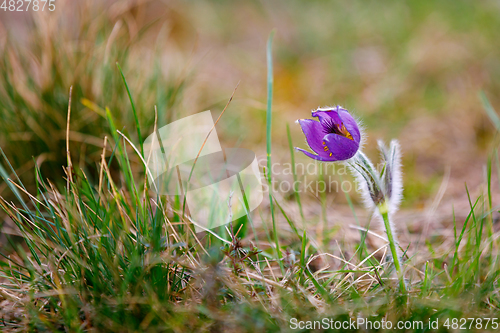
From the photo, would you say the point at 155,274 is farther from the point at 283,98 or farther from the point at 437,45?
the point at 437,45

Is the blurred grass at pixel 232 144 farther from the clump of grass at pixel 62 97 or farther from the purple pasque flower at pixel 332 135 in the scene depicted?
the purple pasque flower at pixel 332 135

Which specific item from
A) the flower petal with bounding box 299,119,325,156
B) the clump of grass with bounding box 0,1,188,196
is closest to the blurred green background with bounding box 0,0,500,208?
the clump of grass with bounding box 0,1,188,196

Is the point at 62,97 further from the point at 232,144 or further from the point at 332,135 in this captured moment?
the point at 332,135

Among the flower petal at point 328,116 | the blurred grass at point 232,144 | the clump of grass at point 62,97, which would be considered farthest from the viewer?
the clump of grass at point 62,97

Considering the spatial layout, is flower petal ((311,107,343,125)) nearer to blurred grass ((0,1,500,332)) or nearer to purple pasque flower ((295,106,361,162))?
purple pasque flower ((295,106,361,162))

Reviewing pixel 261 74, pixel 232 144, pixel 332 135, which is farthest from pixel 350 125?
pixel 261 74

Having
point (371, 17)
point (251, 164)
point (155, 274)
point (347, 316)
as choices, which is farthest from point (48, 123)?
point (371, 17)

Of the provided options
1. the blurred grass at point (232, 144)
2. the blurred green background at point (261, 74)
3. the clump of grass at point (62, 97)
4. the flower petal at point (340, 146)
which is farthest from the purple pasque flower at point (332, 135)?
the clump of grass at point (62, 97)
